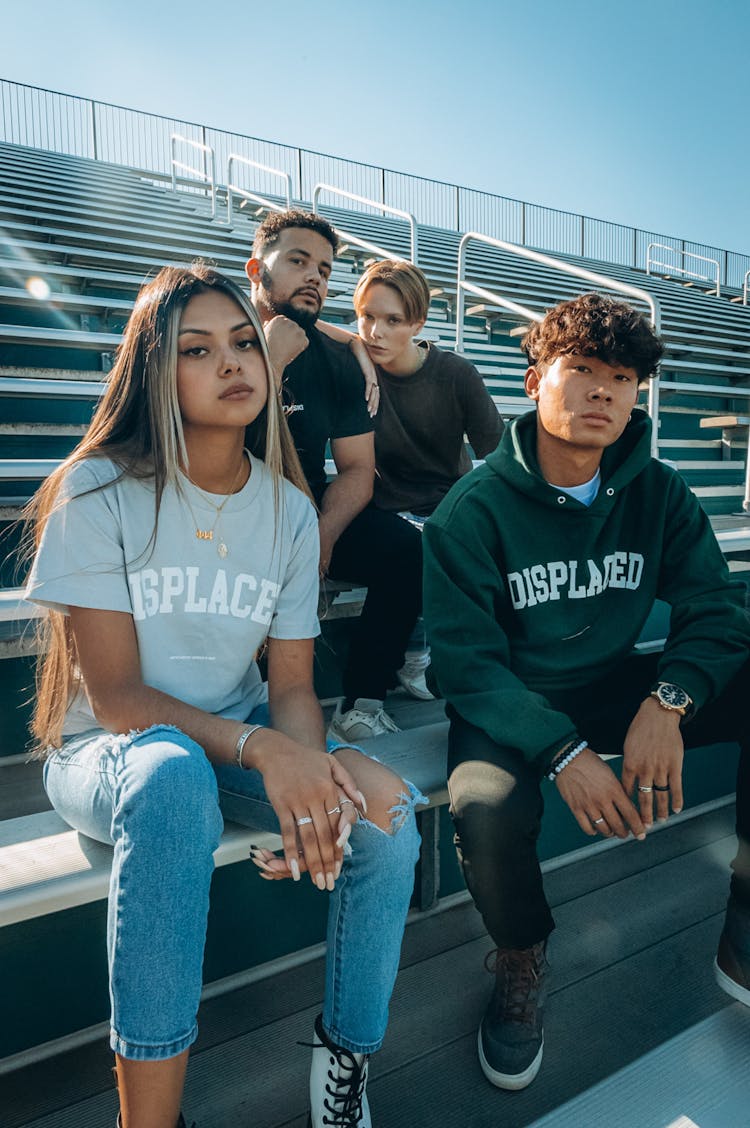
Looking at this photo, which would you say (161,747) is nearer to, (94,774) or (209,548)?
(94,774)

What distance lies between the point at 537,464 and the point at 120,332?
2757 millimetres

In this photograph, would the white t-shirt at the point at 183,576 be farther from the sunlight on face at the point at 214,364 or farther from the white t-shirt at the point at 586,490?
the white t-shirt at the point at 586,490

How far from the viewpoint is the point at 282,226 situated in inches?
81.7

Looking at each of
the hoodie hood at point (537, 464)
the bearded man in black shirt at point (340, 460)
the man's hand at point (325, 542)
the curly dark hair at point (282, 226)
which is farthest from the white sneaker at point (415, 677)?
the curly dark hair at point (282, 226)

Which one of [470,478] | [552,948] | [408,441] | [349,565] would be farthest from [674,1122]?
[408,441]

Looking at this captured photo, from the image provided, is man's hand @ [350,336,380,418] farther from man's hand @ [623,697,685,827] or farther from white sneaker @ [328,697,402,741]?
man's hand @ [623,697,685,827]

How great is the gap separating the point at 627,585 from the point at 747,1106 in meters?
0.85

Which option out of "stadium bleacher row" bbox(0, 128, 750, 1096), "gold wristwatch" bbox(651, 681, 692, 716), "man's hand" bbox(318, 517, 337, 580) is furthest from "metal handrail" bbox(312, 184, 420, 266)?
"gold wristwatch" bbox(651, 681, 692, 716)

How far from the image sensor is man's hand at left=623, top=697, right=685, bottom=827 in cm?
126

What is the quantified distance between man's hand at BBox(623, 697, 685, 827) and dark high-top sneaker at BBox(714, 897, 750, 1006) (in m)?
0.23

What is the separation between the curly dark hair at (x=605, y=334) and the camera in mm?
1398

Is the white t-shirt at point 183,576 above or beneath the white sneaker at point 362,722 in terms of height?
above

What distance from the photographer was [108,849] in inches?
41.6

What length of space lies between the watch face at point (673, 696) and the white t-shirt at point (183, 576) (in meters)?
0.63
